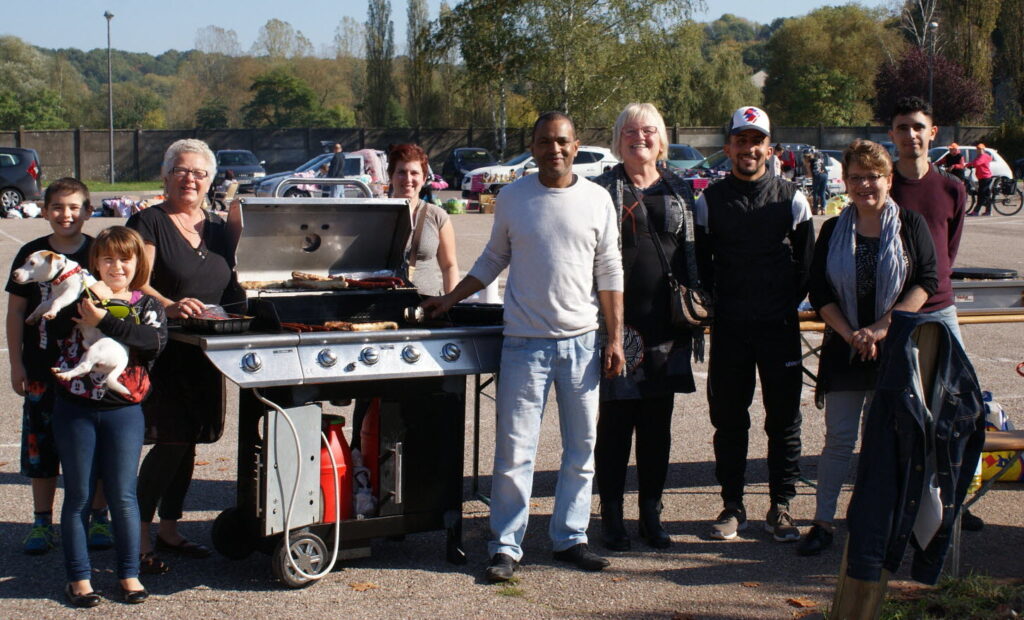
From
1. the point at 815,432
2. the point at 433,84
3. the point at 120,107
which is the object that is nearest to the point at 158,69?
the point at 120,107

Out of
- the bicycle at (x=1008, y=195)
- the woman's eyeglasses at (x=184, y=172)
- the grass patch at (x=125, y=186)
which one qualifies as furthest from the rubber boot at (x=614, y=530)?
the grass patch at (x=125, y=186)

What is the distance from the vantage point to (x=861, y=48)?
7031cm

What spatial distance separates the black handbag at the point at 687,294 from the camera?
4.78 m

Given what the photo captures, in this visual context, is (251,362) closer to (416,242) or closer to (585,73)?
(416,242)

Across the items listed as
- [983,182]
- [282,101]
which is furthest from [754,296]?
[282,101]

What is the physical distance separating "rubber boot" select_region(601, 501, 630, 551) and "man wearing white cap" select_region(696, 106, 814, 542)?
0.46 metres

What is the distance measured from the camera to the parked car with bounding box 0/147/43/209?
26531 mm

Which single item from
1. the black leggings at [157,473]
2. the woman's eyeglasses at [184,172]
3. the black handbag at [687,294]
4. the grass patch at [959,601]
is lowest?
the grass patch at [959,601]

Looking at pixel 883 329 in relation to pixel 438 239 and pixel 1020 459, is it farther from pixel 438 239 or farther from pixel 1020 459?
pixel 438 239

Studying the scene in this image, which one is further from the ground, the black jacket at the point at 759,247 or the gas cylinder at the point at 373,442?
the black jacket at the point at 759,247

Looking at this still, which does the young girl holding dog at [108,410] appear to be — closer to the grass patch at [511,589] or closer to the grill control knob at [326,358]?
the grill control knob at [326,358]

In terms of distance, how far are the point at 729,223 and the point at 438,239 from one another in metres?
1.48

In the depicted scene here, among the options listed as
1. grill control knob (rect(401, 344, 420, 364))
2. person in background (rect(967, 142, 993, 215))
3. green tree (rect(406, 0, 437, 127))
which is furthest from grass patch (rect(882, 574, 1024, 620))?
green tree (rect(406, 0, 437, 127))

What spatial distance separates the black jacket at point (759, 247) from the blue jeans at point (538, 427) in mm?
722
